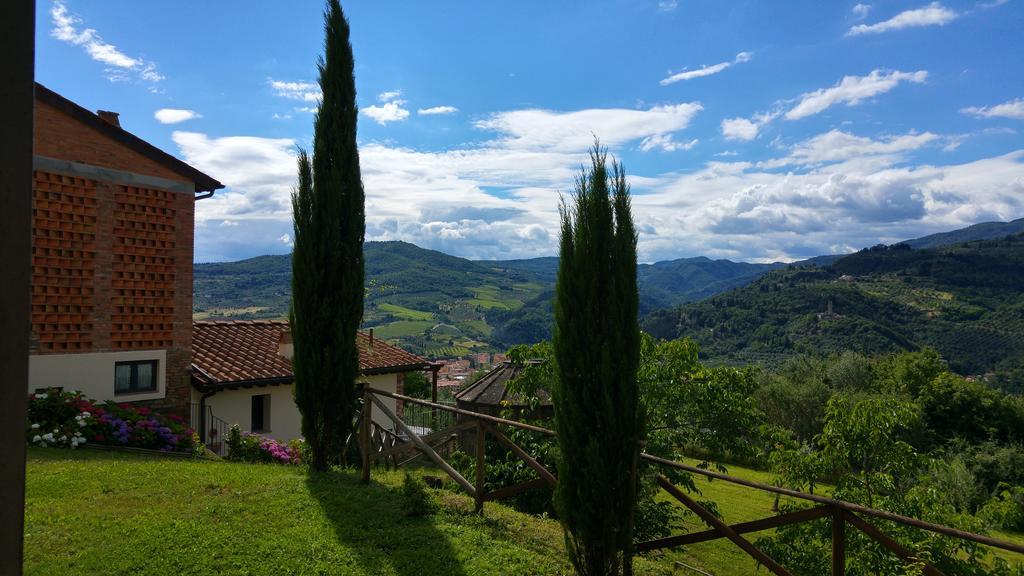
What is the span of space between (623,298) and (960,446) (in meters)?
39.3

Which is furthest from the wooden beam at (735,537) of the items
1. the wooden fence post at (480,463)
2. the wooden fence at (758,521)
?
the wooden fence post at (480,463)

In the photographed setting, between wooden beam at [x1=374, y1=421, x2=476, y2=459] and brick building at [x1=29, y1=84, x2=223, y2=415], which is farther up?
brick building at [x1=29, y1=84, x2=223, y2=415]

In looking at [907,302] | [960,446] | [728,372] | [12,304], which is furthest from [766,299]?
[12,304]

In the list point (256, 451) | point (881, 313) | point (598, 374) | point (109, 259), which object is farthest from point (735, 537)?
point (881, 313)

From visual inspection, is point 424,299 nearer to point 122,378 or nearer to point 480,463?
point 122,378

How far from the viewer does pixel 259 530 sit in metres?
5.86

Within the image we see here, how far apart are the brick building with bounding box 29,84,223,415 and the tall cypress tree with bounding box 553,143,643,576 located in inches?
421

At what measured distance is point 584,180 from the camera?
4848 millimetres

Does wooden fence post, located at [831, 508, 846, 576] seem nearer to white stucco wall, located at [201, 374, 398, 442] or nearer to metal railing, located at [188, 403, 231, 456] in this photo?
white stucco wall, located at [201, 374, 398, 442]

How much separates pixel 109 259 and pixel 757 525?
12.8 meters

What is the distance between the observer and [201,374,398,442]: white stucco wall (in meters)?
13.9

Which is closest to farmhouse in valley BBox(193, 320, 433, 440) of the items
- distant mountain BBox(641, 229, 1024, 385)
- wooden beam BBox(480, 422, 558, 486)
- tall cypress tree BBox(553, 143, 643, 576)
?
wooden beam BBox(480, 422, 558, 486)

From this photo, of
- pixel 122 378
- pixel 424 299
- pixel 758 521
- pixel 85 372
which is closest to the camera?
pixel 758 521

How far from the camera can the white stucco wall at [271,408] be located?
1387 centimetres
